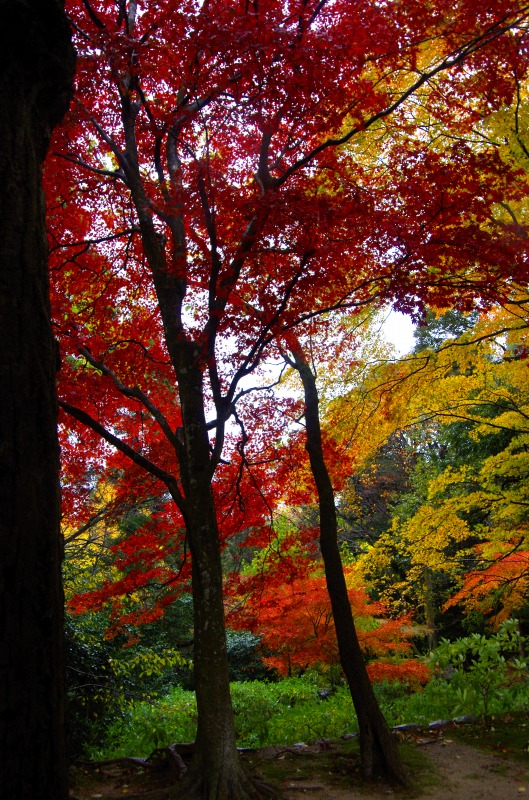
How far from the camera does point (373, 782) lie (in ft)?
18.4

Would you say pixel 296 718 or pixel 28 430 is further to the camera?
pixel 296 718

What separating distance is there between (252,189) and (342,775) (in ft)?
22.2

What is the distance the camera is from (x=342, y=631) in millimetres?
6477

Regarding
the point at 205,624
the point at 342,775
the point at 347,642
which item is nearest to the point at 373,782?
the point at 342,775

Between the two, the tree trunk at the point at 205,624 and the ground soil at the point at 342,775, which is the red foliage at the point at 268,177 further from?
the ground soil at the point at 342,775

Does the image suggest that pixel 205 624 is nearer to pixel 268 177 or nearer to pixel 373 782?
pixel 373 782

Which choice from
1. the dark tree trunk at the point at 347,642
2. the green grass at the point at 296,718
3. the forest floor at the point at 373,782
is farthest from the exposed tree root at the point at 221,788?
the green grass at the point at 296,718

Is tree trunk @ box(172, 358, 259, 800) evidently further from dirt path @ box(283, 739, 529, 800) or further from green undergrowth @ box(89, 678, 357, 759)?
green undergrowth @ box(89, 678, 357, 759)

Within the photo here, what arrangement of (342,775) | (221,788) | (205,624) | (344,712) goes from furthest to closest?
(344,712), (342,775), (205,624), (221,788)

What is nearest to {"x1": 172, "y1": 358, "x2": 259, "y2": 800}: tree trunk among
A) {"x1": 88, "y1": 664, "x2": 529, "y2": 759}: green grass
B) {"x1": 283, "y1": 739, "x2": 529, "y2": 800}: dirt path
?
{"x1": 283, "y1": 739, "x2": 529, "y2": 800}: dirt path

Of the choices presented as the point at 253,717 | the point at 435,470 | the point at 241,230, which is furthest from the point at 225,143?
the point at 435,470

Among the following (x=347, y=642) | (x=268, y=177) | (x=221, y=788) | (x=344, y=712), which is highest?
(x=268, y=177)

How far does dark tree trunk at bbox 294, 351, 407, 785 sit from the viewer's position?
5.79 metres

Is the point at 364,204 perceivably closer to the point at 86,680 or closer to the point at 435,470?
the point at 86,680
